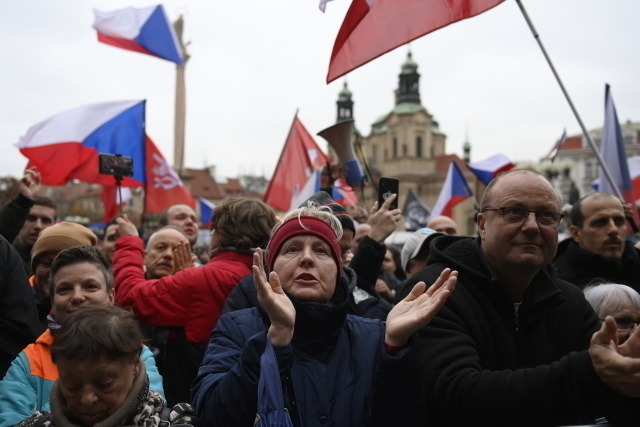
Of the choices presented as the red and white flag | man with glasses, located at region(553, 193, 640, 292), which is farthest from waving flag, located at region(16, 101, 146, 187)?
man with glasses, located at region(553, 193, 640, 292)

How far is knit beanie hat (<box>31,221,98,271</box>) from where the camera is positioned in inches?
135

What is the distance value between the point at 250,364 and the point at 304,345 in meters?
0.26

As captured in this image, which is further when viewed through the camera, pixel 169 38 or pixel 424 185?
pixel 424 185

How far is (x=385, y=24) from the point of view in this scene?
13.5 feet

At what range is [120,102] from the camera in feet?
26.8

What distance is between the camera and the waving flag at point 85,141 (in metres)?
7.61

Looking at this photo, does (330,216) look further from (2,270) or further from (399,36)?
(399,36)

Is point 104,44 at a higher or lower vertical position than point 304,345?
higher

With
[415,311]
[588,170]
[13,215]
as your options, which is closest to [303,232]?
[415,311]

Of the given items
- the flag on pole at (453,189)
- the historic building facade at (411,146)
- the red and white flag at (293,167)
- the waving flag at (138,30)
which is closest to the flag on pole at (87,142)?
the waving flag at (138,30)

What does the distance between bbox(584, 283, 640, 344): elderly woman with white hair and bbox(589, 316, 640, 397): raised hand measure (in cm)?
154

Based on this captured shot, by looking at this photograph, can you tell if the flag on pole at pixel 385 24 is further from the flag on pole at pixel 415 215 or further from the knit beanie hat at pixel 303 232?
the flag on pole at pixel 415 215

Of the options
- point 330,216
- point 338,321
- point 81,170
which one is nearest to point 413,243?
point 330,216

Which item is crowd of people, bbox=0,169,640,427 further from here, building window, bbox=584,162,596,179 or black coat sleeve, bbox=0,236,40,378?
building window, bbox=584,162,596,179
